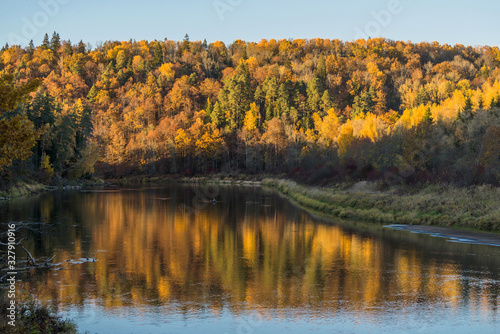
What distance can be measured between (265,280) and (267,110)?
357ft

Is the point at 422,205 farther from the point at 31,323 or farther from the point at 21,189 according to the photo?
the point at 21,189

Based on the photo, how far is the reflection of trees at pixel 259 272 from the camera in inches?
552

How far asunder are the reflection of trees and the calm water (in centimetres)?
5

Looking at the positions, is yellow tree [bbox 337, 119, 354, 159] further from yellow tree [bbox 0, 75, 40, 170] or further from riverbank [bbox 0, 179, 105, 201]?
yellow tree [bbox 0, 75, 40, 170]

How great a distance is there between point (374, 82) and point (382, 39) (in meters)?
53.2

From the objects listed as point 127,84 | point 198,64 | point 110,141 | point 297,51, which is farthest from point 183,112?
point 297,51

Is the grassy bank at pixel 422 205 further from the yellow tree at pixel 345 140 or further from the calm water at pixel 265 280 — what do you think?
the yellow tree at pixel 345 140

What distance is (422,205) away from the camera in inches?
1246

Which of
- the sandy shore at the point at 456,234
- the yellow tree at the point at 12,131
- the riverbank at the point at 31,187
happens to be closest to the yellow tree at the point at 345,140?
the riverbank at the point at 31,187

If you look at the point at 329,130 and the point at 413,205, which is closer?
the point at 413,205

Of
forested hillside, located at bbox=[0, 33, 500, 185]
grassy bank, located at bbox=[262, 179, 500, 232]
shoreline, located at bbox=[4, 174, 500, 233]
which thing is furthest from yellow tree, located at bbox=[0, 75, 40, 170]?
forested hillside, located at bbox=[0, 33, 500, 185]

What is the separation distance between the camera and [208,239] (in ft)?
83.6

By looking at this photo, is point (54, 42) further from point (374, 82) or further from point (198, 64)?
point (374, 82)

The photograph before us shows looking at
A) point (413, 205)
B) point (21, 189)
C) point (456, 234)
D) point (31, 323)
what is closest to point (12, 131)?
point (31, 323)
